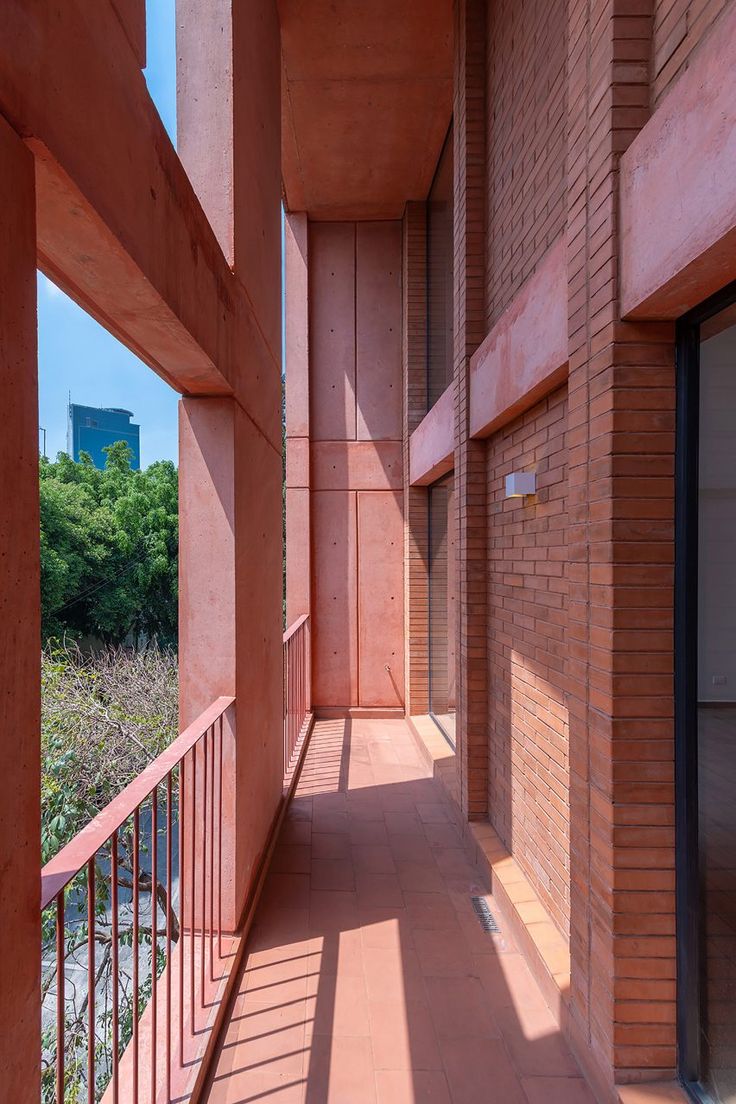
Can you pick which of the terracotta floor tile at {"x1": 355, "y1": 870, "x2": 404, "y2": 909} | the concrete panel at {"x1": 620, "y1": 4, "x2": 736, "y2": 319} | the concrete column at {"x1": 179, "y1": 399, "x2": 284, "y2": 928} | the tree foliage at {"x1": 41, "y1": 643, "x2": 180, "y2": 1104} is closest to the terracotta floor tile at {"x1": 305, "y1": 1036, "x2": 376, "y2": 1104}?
the concrete column at {"x1": 179, "y1": 399, "x2": 284, "y2": 928}

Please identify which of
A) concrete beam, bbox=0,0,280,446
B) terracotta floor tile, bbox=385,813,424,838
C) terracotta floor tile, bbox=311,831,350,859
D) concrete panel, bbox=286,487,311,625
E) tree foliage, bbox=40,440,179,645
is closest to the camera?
concrete beam, bbox=0,0,280,446

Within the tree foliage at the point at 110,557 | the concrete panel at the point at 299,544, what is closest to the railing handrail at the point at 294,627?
the concrete panel at the point at 299,544

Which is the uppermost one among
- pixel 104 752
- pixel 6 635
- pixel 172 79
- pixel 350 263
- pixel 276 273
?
pixel 350 263

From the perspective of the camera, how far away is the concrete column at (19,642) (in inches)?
39.6

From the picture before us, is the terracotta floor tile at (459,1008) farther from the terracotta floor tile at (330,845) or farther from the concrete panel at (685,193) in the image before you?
the concrete panel at (685,193)

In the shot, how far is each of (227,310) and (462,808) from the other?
321cm

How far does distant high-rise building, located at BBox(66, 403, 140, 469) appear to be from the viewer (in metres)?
71.8

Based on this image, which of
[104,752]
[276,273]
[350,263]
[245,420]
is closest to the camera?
[245,420]

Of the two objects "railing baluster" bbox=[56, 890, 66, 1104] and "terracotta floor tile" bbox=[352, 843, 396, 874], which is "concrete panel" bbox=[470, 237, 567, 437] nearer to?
"railing baluster" bbox=[56, 890, 66, 1104]

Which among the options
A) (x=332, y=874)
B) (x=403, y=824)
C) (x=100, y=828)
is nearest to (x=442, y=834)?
(x=403, y=824)

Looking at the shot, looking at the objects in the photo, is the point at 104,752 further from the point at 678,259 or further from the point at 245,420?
the point at 678,259

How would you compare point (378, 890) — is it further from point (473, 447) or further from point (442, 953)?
point (473, 447)

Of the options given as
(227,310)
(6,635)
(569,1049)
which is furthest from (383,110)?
(569,1049)

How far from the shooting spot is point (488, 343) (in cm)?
355
